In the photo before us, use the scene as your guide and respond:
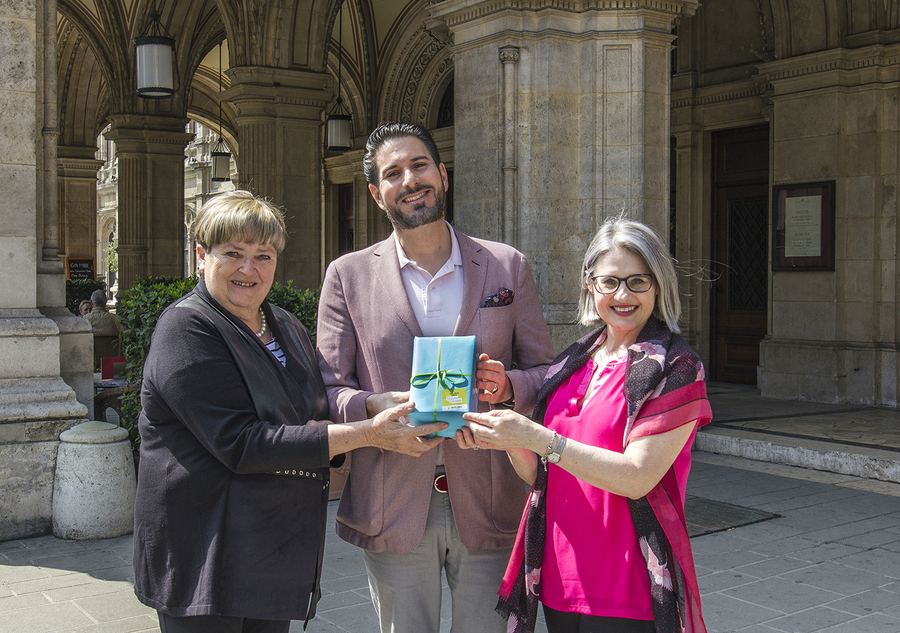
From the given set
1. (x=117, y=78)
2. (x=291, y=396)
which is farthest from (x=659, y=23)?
(x=117, y=78)

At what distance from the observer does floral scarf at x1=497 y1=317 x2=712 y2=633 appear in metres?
2.22

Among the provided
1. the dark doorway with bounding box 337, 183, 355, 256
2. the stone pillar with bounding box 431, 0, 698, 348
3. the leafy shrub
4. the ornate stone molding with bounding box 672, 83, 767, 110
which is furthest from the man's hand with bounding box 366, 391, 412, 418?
the dark doorway with bounding box 337, 183, 355, 256

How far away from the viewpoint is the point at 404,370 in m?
2.60

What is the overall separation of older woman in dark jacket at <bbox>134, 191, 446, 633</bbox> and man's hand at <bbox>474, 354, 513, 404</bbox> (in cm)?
24

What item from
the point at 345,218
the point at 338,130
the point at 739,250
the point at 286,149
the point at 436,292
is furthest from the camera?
the point at 345,218

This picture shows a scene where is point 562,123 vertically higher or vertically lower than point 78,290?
higher

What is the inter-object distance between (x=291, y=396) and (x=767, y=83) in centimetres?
1058

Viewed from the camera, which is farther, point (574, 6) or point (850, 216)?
point (850, 216)

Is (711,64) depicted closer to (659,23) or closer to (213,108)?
(659,23)

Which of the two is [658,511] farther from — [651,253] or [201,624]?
[201,624]

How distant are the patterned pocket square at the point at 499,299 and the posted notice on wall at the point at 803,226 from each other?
9.17 metres

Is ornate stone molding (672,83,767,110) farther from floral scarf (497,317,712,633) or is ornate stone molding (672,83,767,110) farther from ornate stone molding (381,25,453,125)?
floral scarf (497,317,712,633)

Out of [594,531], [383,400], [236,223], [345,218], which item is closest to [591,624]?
[594,531]

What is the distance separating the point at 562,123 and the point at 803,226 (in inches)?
188
